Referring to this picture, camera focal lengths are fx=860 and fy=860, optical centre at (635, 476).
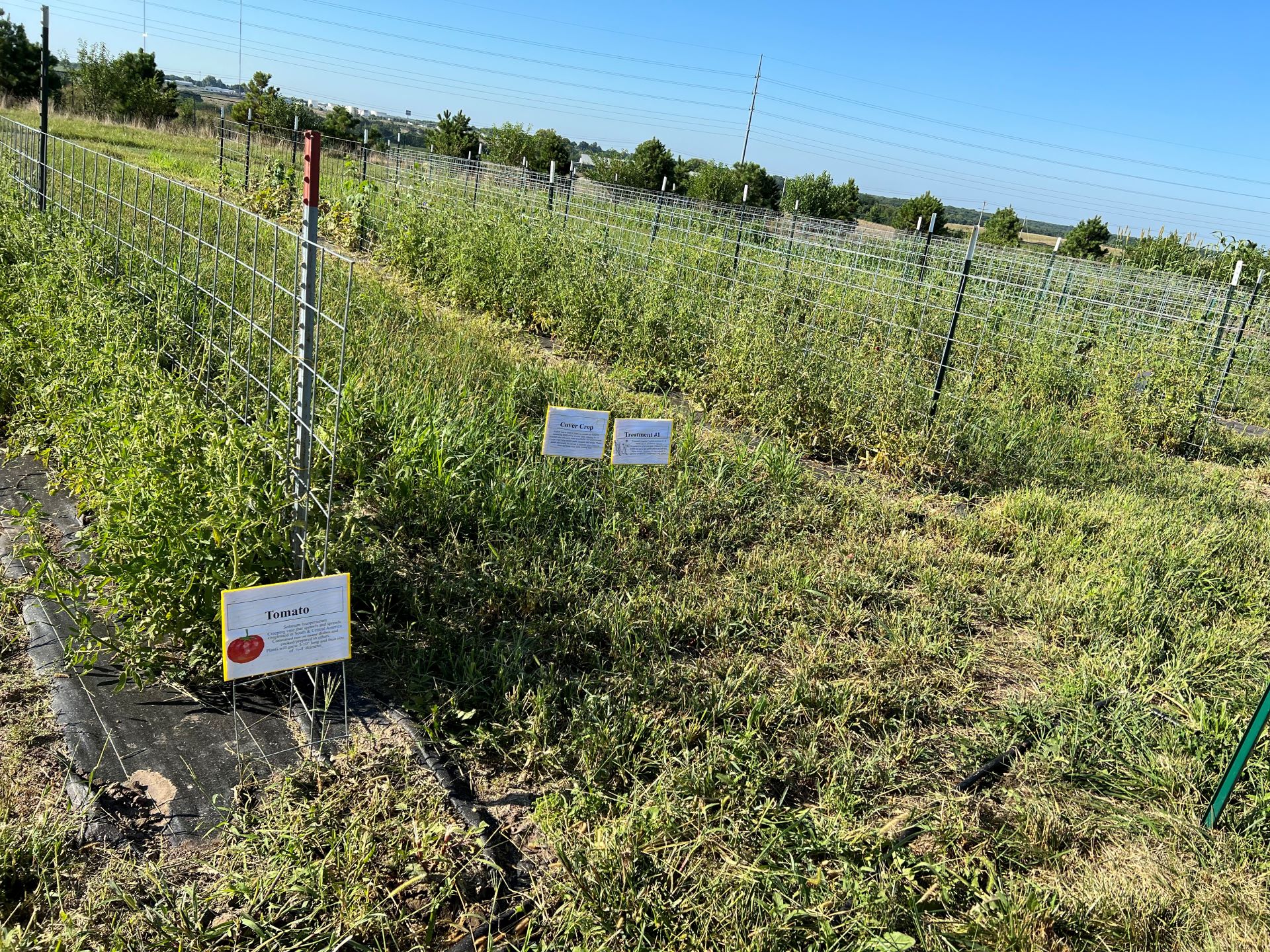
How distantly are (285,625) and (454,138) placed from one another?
22857 mm

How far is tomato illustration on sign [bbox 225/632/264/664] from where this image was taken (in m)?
2.11

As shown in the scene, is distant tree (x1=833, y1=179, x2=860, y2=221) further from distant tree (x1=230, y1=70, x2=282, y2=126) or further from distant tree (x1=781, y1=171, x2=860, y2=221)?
distant tree (x1=230, y1=70, x2=282, y2=126)

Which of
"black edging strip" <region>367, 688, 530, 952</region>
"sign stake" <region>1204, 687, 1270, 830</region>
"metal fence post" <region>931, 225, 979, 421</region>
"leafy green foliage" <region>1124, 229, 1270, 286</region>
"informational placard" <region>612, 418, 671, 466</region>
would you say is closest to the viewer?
"black edging strip" <region>367, 688, 530, 952</region>

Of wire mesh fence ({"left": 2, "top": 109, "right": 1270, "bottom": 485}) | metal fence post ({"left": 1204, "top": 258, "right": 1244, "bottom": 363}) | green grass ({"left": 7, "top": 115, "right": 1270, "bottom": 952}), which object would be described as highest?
metal fence post ({"left": 1204, "top": 258, "right": 1244, "bottom": 363})

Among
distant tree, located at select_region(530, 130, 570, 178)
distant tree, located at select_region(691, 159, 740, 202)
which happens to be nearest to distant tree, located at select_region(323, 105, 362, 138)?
distant tree, located at select_region(530, 130, 570, 178)

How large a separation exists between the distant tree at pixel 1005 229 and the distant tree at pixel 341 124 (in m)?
18.2

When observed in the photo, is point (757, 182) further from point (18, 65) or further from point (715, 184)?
point (18, 65)

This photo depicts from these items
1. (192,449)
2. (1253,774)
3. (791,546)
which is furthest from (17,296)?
(1253,774)

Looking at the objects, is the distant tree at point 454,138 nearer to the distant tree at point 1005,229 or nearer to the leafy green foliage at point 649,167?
the leafy green foliage at point 649,167

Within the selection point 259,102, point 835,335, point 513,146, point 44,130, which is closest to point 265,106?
point 259,102

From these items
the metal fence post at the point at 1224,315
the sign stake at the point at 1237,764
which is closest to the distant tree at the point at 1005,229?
the metal fence post at the point at 1224,315

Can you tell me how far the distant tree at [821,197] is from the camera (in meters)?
25.9

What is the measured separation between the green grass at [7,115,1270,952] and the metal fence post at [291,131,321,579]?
11 centimetres

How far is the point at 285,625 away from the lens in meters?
2.19
